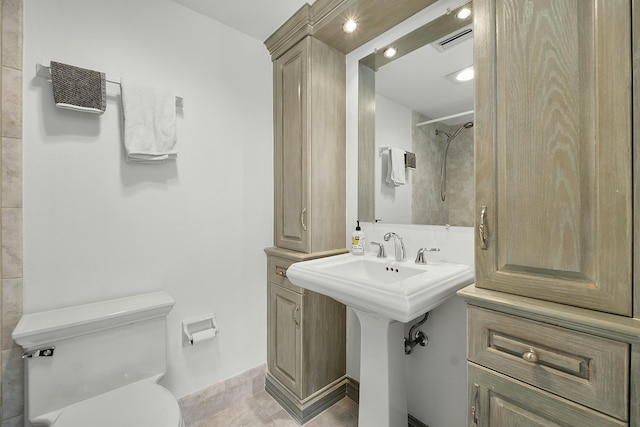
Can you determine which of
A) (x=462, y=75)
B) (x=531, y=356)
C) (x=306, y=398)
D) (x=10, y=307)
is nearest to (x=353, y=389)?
(x=306, y=398)

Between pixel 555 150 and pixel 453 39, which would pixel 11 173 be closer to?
pixel 555 150

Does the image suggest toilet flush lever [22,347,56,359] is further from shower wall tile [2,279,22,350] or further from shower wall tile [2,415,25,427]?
shower wall tile [2,415,25,427]

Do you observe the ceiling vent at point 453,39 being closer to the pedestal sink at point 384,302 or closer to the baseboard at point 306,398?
the pedestal sink at point 384,302

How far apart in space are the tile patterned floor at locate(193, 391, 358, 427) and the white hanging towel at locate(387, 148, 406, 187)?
1458 millimetres

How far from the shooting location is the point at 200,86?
1718 mm

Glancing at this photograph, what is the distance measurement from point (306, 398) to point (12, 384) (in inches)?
55.2

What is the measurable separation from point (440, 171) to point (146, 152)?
158 cm

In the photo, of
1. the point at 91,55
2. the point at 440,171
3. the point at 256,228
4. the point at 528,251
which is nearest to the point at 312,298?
the point at 256,228

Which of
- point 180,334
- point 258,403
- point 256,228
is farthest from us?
point 256,228

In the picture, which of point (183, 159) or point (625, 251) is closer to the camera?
point (625, 251)

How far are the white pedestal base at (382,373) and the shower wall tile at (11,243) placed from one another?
1.53 m

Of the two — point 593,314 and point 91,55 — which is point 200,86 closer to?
point 91,55

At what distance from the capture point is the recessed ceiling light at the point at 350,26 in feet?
5.15

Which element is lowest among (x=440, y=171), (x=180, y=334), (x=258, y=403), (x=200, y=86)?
(x=258, y=403)
